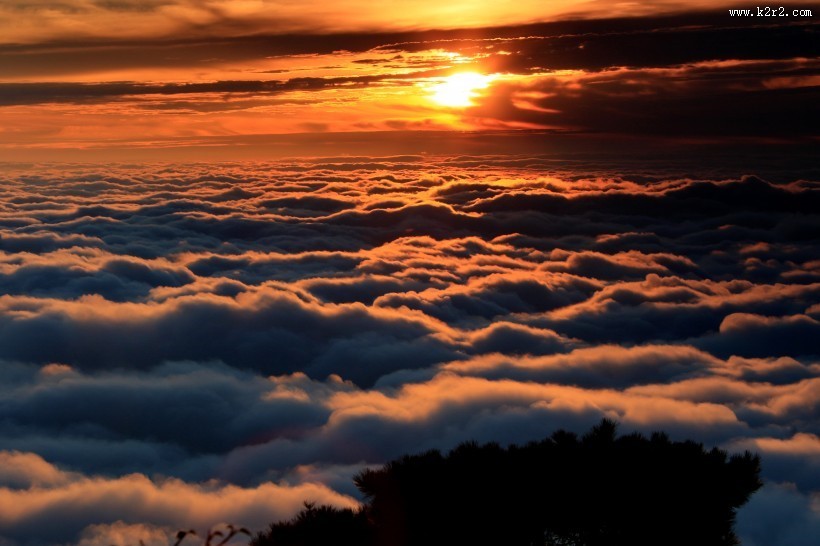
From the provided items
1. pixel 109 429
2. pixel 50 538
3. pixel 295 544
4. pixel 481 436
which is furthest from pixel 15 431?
pixel 295 544

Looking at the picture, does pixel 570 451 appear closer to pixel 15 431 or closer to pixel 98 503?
pixel 98 503

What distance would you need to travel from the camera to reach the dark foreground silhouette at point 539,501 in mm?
11766

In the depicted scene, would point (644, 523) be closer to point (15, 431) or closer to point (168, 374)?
point (15, 431)

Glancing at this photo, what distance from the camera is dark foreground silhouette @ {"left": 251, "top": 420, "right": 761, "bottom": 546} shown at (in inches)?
463

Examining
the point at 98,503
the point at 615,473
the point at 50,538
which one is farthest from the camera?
the point at 98,503

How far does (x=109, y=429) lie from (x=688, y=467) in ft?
461

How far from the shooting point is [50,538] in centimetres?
8094

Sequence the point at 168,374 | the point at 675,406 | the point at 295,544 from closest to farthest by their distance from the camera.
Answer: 1. the point at 295,544
2. the point at 675,406
3. the point at 168,374

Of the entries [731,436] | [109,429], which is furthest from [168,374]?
[731,436]

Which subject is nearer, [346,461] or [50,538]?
[50,538]

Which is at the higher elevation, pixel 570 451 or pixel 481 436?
pixel 570 451

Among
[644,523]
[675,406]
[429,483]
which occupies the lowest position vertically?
[675,406]

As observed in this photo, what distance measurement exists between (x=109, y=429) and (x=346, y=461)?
53.7 meters

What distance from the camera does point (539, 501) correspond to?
1213 cm
